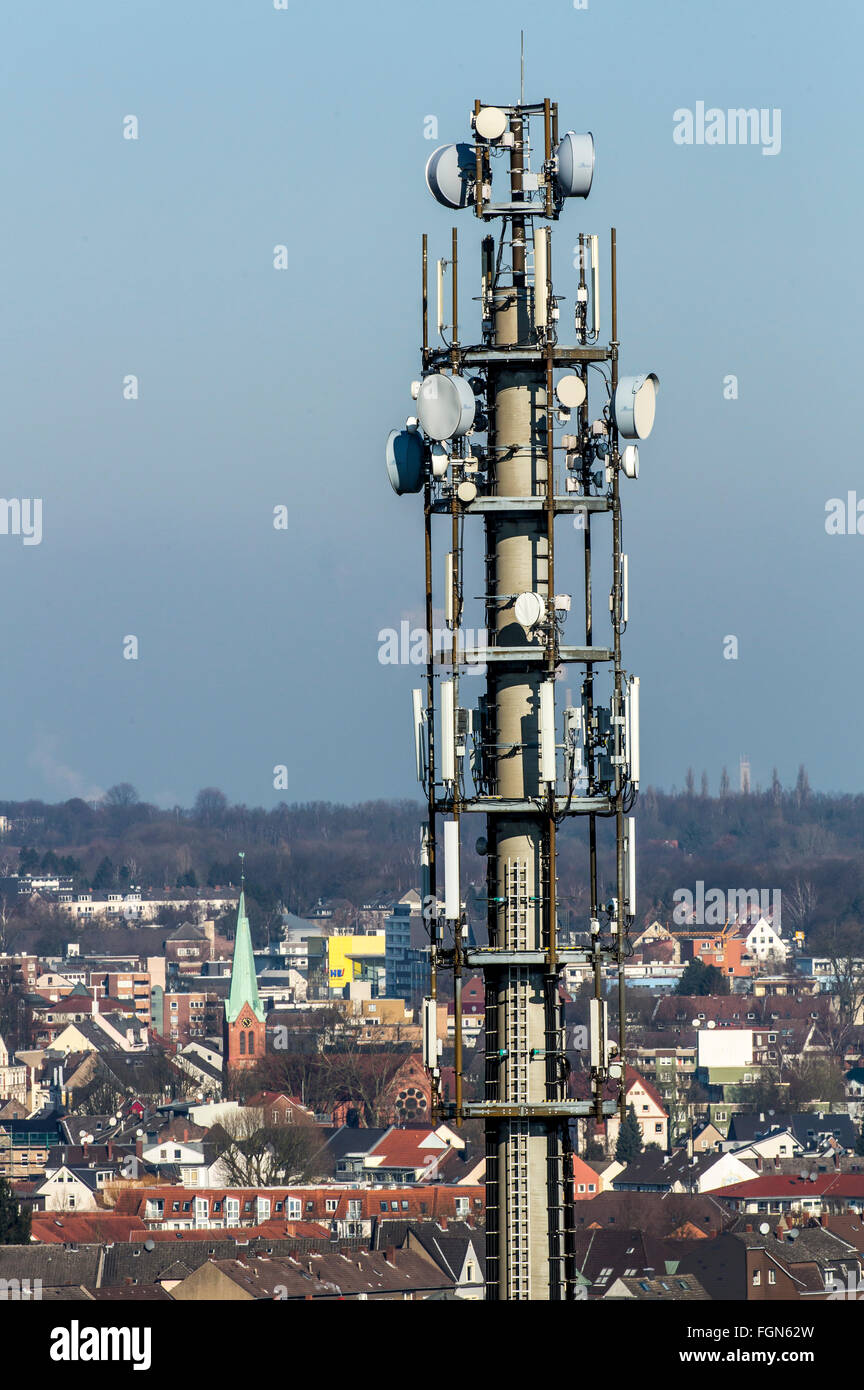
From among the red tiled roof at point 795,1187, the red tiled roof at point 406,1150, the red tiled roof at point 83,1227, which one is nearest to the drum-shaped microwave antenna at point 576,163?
the red tiled roof at point 83,1227

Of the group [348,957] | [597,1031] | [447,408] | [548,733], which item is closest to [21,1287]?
[597,1031]

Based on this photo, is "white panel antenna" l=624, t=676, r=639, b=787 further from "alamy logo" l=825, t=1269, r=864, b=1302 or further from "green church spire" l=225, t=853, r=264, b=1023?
"green church spire" l=225, t=853, r=264, b=1023

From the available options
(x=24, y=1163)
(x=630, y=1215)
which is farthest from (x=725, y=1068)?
(x=630, y=1215)

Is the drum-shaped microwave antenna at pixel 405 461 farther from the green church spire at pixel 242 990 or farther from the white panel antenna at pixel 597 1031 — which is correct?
the green church spire at pixel 242 990

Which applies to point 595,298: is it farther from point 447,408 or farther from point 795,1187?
point 795,1187
